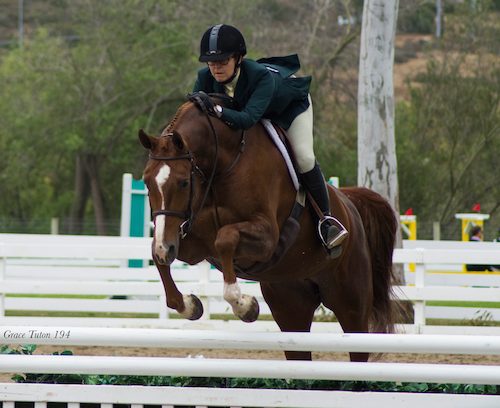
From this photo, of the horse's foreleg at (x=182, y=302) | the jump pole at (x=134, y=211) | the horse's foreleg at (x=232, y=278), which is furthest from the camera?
the jump pole at (x=134, y=211)

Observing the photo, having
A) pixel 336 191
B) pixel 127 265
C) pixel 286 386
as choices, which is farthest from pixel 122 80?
pixel 286 386

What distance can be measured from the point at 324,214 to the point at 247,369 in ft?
5.87

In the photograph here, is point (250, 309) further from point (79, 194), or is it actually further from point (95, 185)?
point (79, 194)

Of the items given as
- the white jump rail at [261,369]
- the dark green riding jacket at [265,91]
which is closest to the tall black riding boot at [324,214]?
the dark green riding jacket at [265,91]

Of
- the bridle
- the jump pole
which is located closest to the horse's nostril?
the bridle

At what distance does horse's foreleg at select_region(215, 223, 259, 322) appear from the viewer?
4.33 metres

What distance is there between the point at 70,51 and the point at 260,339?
85.2 feet

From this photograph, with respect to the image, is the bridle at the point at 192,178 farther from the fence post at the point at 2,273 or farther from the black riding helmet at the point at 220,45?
the fence post at the point at 2,273

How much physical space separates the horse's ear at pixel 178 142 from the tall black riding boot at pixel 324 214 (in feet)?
3.40

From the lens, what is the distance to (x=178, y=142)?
451cm

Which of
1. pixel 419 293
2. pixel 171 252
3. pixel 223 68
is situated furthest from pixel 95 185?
pixel 171 252

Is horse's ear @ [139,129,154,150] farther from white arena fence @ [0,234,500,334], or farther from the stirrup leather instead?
white arena fence @ [0,234,500,334]

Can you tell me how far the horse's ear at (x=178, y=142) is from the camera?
4.48 m

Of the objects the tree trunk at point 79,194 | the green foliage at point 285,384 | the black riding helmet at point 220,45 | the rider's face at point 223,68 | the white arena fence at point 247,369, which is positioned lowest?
the tree trunk at point 79,194
